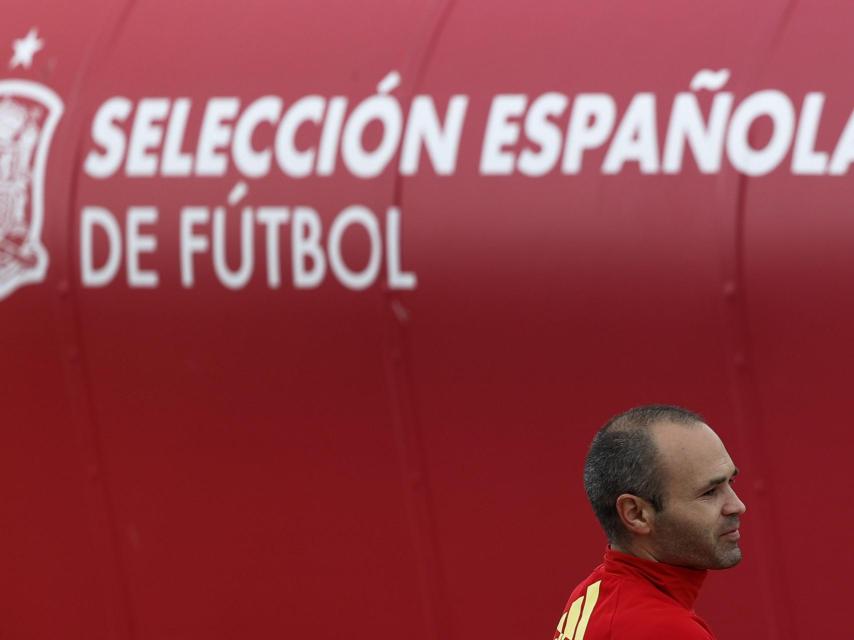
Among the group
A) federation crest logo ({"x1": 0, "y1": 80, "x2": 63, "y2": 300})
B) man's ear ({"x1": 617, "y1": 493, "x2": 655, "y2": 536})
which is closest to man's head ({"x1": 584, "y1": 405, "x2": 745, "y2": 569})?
man's ear ({"x1": 617, "y1": 493, "x2": 655, "y2": 536})

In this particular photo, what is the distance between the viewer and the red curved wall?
11.1 ft

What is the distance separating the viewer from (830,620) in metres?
3.33

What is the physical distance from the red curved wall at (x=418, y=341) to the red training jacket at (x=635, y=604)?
3.68ft

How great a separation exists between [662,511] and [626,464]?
8 cm

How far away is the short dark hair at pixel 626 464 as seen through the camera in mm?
2246

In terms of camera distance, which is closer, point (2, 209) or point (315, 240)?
point (315, 240)

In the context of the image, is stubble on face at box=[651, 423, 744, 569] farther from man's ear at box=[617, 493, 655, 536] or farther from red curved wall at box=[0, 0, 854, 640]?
red curved wall at box=[0, 0, 854, 640]

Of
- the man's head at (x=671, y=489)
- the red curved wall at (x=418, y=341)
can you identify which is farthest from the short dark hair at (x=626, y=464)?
the red curved wall at (x=418, y=341)

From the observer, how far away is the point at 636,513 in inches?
89.4

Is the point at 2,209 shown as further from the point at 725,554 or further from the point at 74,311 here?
the point at 725,554

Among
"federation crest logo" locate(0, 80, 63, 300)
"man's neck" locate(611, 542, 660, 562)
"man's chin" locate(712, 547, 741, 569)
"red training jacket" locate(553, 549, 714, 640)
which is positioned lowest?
"red training jacket" locate(553, 549, 714, 640)

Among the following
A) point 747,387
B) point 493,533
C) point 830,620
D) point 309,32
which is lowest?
point 830,620

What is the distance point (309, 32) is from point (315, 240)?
0.50 metres

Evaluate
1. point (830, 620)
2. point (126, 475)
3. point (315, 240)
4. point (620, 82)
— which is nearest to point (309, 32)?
point (315, 240)
